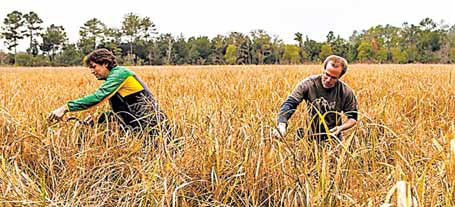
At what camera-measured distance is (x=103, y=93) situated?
Answer: 2828 mm

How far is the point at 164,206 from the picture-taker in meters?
1.66

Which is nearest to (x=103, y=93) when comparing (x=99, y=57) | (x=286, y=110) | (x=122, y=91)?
(x=122, y=91)

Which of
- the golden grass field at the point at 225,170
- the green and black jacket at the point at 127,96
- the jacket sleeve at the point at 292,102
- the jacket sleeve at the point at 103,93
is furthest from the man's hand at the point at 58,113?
the jacket sleeve at the point at 292,102

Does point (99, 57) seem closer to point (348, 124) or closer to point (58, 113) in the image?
point (58, 113)

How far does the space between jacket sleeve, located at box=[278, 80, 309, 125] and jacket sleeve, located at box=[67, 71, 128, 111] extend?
121 cm

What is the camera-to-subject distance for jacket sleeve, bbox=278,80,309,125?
8.43 ft

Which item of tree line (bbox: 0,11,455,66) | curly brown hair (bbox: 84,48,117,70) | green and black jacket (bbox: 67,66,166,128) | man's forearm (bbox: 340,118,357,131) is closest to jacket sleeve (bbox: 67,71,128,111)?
green and black jacket (bbox: 67,66,166,128)

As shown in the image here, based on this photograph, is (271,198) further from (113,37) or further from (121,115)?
(113,37)

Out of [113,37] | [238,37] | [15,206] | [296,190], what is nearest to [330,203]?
[296,190]

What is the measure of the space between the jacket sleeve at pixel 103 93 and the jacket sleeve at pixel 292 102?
1210 millimetres

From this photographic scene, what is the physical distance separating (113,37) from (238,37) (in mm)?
14935

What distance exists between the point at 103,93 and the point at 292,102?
1.33 meters

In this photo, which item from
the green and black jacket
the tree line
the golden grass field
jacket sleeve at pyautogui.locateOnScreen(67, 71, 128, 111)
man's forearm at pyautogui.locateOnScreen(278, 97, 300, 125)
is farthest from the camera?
the tree line

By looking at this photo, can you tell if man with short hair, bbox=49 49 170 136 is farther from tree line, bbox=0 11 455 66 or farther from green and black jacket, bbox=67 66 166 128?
tree line, bbox=0 11 455 66
